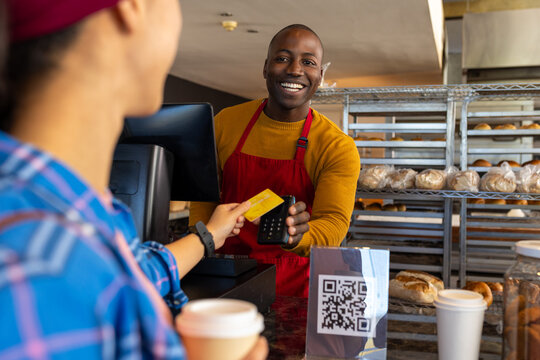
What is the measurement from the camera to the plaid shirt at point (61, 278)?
375 mm

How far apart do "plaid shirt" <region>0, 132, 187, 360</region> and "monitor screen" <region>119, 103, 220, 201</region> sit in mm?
829

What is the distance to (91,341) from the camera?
16.0 inches

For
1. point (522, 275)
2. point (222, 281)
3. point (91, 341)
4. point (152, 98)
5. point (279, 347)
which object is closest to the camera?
point (91, 341)

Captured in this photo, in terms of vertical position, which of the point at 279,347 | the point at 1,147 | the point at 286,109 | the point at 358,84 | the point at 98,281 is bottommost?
the point at 279,347

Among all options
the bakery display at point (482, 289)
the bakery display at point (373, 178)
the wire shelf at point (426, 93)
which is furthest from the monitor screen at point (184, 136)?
the wire shelf at point (426, 93)

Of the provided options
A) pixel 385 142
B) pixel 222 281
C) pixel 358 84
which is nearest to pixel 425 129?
pixel 385 142

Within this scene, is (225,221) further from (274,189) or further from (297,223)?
(274,189)

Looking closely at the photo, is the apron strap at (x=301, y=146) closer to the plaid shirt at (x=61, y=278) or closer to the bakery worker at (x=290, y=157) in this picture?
the bakery worker at (x=290, y=157)

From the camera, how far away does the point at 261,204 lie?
1522 mm

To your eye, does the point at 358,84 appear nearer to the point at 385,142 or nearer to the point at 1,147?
the point at 385,142

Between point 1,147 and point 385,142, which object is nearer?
point 1,147

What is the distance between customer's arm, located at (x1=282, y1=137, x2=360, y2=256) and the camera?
1.85 meters

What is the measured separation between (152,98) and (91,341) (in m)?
0.28

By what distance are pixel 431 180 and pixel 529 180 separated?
59 cm
